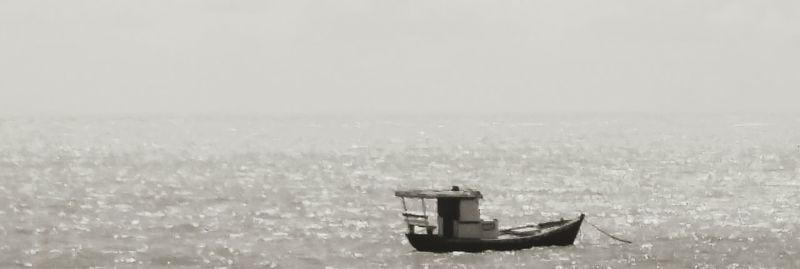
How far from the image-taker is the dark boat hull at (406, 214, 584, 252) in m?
53.9

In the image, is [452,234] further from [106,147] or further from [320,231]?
[106,147]

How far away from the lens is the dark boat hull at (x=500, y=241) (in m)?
53.9

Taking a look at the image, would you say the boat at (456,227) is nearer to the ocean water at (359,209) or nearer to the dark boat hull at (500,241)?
the dark boat hull at (500,241)

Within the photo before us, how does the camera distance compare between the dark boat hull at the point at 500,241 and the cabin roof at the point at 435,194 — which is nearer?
the cabin roof at the point at 435,194

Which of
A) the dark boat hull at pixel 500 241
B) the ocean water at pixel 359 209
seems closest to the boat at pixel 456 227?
the dark boat hull at pixel 500 241

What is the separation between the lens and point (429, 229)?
176 ft

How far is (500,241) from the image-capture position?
5497cm

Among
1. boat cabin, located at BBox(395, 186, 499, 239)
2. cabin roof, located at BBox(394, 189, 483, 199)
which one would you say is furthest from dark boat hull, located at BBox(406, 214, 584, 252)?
cabin roof, located at BBox(394, 189, 483, 199)

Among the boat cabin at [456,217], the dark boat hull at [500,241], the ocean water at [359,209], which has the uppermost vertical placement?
the boat cabin at [456,217]

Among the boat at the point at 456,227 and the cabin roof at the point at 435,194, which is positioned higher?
the cabin roof at the point at 435,194

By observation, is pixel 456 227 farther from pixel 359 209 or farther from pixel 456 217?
pixel 359 209

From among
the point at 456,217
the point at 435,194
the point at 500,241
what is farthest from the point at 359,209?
the point at 435,194

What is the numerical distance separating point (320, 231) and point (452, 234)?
12.4m

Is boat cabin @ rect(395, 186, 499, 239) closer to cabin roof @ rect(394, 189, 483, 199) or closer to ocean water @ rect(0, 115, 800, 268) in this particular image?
cabin roof @ rect(394, 189, 483, 199)
